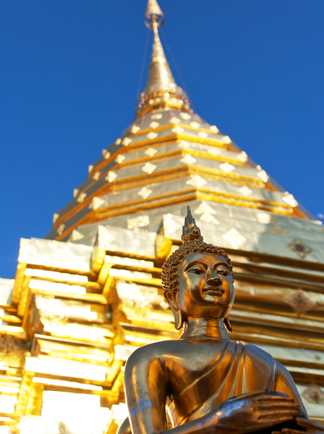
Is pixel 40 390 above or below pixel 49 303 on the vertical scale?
below

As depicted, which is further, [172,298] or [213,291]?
[172,298]

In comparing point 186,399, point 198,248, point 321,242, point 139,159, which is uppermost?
point 139,159

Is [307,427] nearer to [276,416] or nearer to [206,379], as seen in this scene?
[276,416]

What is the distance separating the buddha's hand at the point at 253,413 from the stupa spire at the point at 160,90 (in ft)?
40.8

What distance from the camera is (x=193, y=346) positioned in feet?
11.1

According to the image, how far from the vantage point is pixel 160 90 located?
52.3 ft

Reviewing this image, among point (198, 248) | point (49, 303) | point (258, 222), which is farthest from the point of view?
point (258, 222)

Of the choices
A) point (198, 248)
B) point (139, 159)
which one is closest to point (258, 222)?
point (139, 159)

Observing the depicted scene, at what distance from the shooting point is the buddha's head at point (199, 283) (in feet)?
11.7

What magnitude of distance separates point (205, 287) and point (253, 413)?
0.73m

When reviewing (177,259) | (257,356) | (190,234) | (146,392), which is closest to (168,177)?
(190,234)

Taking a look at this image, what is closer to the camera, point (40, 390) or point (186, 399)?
point (186, 399)

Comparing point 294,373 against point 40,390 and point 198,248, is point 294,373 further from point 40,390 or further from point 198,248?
point 198,248

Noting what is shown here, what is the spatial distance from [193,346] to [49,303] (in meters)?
4.75
